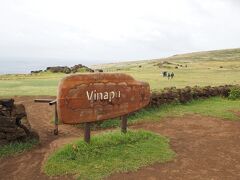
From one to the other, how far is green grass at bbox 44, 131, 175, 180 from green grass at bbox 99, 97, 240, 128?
11.2 ft

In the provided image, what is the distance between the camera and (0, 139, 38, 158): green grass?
10.7 meters

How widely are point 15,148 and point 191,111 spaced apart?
902 centimetres

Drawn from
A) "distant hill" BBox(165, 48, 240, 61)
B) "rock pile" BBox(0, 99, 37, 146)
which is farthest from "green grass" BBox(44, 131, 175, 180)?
"distant hill" BBox(165, 48, 240, 61)

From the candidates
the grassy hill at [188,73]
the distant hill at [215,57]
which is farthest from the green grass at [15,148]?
the distant hill at [215,57]

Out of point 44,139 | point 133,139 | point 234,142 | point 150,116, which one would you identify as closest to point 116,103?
point 133,139

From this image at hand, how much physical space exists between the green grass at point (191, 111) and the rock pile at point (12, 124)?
3.61 m

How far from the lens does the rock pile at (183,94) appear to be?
17.6 meters

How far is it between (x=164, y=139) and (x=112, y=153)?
2521 millimetres

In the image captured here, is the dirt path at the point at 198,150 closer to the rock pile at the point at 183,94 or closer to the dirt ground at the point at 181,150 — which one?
the dirt ground at the point at 181,150

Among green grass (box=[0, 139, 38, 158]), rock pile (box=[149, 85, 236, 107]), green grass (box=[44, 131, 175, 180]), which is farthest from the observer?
rock pile (box=[149, 85, 236, 107])

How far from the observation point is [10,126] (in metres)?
11.2

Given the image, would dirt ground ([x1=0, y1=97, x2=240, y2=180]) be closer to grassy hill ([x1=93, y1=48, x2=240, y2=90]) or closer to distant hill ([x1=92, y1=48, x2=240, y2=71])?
grassy hill ([x1=93, y1=48, x2=240, y2=90])

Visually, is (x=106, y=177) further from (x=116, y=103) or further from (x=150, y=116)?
(x=150, y=116)

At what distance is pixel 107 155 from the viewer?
991 centimetres
